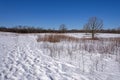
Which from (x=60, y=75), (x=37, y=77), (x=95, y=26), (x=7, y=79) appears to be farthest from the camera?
(x=95, y=26)

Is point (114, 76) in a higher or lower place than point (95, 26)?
lower

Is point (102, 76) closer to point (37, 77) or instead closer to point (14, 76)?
point (37, 77)

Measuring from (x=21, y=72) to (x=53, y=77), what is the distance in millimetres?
997

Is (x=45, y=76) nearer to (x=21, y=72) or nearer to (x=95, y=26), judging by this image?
(x=21, y=72)

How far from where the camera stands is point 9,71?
3357 millimetres

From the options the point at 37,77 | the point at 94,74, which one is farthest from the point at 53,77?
the point at 94,74

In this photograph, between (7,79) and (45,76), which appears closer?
(7,79)

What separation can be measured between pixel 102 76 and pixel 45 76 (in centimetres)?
160

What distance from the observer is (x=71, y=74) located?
3309 millimetres

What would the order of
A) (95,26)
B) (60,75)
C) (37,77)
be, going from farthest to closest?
(95,26) → (60,75) → (37,77)

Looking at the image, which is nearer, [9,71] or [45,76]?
[45,76]

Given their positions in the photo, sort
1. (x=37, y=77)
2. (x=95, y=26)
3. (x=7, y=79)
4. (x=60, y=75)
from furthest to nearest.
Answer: (x=95, y=26)
(x=60, y=75)
(x=37, y=77)
(x=7, y=79)

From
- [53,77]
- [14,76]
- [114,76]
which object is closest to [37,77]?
[53,77]

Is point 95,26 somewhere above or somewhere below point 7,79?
above
